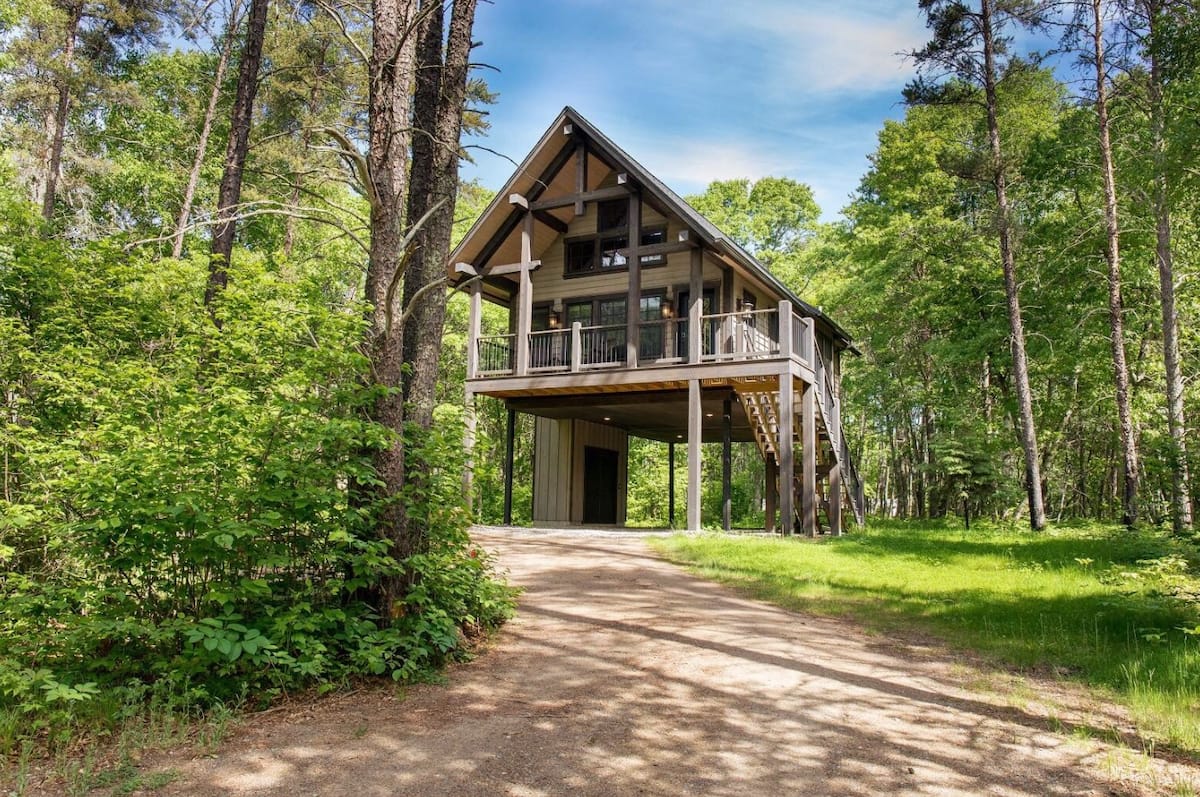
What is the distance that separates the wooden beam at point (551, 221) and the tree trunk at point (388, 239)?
1075cm

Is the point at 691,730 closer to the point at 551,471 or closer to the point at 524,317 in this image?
the point at 524,317

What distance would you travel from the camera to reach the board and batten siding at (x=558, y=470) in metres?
18.7

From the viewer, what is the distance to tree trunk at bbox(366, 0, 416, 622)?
525cm

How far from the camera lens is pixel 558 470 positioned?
18.8 meters

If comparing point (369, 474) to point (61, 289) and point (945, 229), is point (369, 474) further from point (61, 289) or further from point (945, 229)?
point (945, 229)

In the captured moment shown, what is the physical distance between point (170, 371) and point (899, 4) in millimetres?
17084

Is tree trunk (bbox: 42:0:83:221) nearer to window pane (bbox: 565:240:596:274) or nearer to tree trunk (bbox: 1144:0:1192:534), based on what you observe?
window pane (bbox: 565:240:596:274)

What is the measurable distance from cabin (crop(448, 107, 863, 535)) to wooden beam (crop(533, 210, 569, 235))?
0.12ft

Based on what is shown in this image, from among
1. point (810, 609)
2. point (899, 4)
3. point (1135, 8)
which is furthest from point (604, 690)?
point (899, 4)

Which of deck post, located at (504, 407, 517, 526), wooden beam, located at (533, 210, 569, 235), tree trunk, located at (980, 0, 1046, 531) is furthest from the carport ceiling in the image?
tree trunk, located at (980, 0, 1046, 531)

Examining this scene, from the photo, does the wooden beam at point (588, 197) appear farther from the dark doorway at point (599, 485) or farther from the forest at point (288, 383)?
the dark doorway at point (599, 485)

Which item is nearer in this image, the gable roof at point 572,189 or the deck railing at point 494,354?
the gable roof at point 572,189

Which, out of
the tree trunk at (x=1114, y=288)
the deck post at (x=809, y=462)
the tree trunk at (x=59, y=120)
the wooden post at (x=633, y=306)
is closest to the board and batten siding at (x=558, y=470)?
the wooden post at (x=633, y=306)

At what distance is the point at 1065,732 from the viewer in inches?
162
